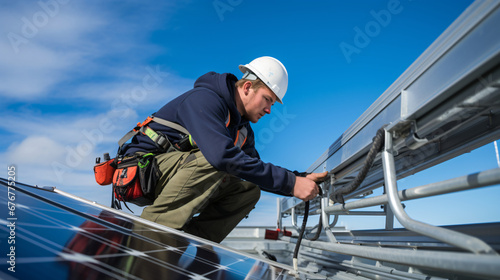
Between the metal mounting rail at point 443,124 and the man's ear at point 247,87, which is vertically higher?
the man's ear at point 247,87

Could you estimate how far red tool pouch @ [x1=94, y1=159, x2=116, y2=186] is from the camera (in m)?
2.96

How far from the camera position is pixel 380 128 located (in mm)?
1676

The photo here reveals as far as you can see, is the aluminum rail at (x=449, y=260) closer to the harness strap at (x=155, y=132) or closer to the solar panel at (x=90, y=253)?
the solar panel at (x=90, y=253)

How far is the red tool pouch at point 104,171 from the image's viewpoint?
116 inches

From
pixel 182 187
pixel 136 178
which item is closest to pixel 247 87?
pixel 182 187

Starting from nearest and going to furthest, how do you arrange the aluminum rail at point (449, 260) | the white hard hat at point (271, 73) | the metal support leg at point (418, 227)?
the aluminum rail at point (449, 260), the metal support leg at point (418, 227), the white hard hat at point (271, 73)

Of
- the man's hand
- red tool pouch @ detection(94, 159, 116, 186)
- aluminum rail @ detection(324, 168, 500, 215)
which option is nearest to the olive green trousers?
red tool pouch @ detection(94, 159, 116, 186)

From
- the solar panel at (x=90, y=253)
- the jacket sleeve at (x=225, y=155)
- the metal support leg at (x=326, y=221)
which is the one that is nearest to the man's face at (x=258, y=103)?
the jacket sleeve at (x=225, y=155)

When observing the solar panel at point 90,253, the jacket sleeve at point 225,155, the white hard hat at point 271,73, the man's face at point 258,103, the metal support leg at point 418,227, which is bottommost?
the solar panel at point 90,253

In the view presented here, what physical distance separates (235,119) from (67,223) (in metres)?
1.87

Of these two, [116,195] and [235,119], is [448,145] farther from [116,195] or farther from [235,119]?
[116,195]

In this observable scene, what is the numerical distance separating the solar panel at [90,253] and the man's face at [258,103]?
156 cm

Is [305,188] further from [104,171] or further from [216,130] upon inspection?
[104,171]

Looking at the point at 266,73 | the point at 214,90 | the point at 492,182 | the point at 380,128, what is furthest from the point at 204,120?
the point at 492,182
